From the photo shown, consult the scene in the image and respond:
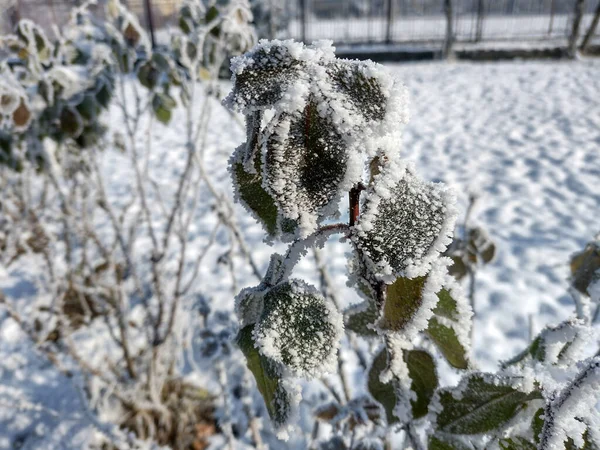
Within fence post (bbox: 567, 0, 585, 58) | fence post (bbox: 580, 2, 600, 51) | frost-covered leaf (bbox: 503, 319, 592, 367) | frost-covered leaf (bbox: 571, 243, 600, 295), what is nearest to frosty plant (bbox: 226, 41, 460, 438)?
frost-covered leaf (bbox: 503, 319, 592, 367)

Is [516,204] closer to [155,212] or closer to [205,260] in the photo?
[205,260]

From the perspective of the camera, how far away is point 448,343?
50 centimetres

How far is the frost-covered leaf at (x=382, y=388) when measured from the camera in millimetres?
541

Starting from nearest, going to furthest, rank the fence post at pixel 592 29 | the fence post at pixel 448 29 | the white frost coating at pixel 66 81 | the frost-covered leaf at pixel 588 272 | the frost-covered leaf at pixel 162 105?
the frost-covered leaf at pixel 588 272
the white frost coating at pixel 66 81
the frost-covered leaf at pixel 162 105
the fence post at pixel 592 29
the fence post at pixel 448 29

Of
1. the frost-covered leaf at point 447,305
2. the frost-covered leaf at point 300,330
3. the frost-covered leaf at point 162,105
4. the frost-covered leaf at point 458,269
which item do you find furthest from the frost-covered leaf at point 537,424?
the frost-covered leaf at point 162,105

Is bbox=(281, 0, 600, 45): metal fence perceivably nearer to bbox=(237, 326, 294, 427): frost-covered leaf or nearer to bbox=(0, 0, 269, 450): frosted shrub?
bbox=(0, 0, 269, 450): frosted shrub

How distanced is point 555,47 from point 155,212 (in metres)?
9.60

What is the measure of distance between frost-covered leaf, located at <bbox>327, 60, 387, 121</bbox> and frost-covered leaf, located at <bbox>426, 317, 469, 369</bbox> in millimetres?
259

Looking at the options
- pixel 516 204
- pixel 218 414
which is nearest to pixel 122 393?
pixel 218 414

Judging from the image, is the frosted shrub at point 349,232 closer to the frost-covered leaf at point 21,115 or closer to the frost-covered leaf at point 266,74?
the frost-covered leaf at point 266,74

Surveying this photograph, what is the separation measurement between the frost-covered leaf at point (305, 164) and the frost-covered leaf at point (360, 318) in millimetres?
240

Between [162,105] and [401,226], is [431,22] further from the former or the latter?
[401,226]

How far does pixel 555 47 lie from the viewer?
972cm

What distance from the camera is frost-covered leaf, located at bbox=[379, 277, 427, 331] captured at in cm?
37
